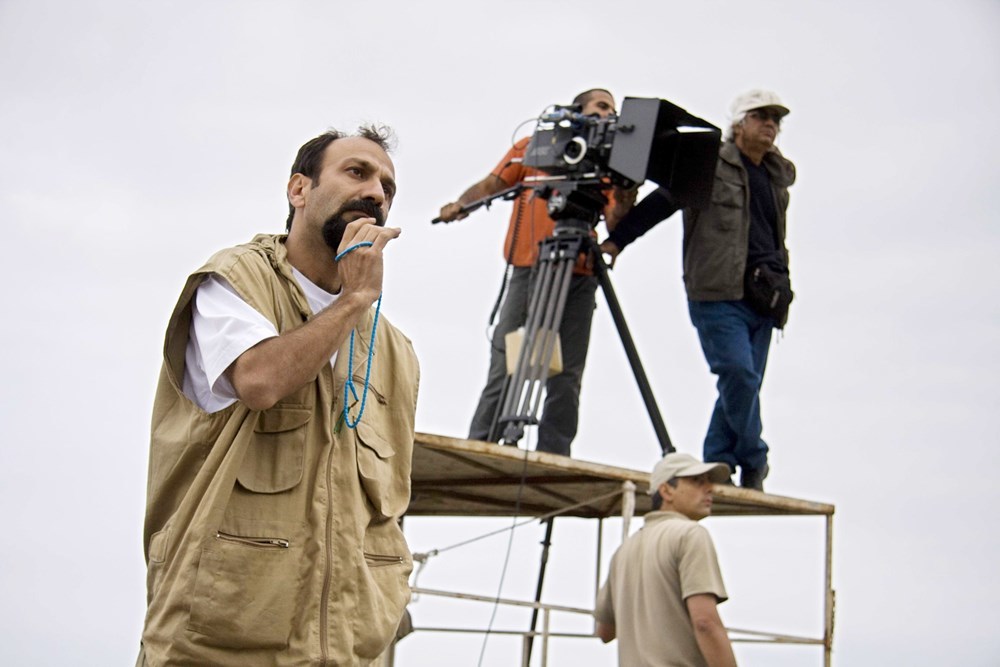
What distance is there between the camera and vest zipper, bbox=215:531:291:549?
2.20 metres

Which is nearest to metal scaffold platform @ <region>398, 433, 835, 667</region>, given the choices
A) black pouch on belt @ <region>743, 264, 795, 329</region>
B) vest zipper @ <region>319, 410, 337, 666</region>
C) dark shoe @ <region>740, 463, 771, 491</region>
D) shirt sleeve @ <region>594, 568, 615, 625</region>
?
dark shoe @ <region>740, 463, 771, 491</region>

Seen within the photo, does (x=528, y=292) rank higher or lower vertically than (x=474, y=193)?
lower

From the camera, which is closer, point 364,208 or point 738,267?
point 364,208

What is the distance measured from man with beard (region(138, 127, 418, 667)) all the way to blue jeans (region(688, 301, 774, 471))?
3241 mm

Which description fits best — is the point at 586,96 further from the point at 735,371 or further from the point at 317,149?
the point at 317,149

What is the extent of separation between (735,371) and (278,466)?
141 inches

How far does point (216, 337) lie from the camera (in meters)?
2.21

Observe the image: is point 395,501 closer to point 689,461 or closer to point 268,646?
point 268,646

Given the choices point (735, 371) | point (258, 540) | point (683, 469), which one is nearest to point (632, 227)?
point (735, 371)

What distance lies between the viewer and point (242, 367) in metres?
2.17

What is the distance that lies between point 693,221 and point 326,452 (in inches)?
146

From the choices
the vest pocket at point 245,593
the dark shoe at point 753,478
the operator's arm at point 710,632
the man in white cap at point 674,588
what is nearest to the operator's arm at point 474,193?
the dark shoe at point 753,478

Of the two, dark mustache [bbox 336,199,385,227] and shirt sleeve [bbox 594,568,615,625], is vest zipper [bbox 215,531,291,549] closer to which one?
dark mustache [bbox 336,199,385,227]

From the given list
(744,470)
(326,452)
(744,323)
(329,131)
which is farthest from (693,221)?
(326,452)
